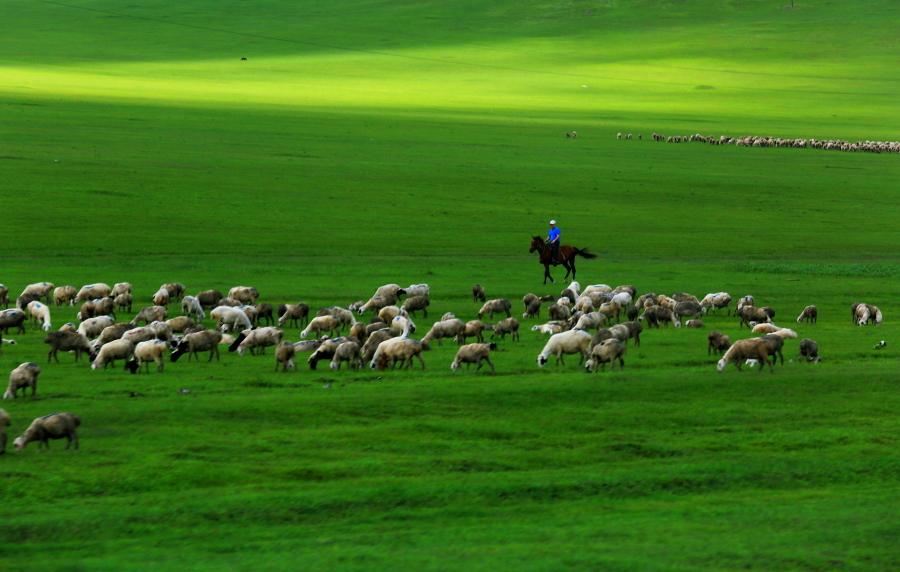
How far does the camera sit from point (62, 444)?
18500 millimetres

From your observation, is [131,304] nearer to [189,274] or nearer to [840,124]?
[189,274]

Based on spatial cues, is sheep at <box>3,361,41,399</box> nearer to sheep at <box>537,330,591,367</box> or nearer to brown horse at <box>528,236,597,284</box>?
sheep at <box>537,330,591,367</box>

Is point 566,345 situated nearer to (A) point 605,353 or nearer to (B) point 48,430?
(A) point 605,353

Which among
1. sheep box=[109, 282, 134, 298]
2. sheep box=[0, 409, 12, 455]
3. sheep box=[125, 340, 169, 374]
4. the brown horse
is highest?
the brown horse

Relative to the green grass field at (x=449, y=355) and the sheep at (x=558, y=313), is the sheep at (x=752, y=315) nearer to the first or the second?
the green grass field at (x=449, y=355)

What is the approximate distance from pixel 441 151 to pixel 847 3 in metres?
106

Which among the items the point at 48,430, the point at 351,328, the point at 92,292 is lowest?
the point at 48,430

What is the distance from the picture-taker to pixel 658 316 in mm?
29281

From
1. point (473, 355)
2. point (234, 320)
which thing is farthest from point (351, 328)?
point (473, 355)

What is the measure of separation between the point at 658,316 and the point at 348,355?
7.70m

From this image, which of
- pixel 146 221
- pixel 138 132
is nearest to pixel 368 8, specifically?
pixel 138 132

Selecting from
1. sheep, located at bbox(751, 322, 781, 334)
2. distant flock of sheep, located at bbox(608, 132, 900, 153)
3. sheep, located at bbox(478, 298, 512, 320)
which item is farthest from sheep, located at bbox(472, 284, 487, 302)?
distant flock of sheep, located at bbox(608, 132, 900, 153)

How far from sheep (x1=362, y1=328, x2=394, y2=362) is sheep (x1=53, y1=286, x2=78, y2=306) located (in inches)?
333

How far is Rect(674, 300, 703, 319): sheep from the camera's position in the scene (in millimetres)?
29906
